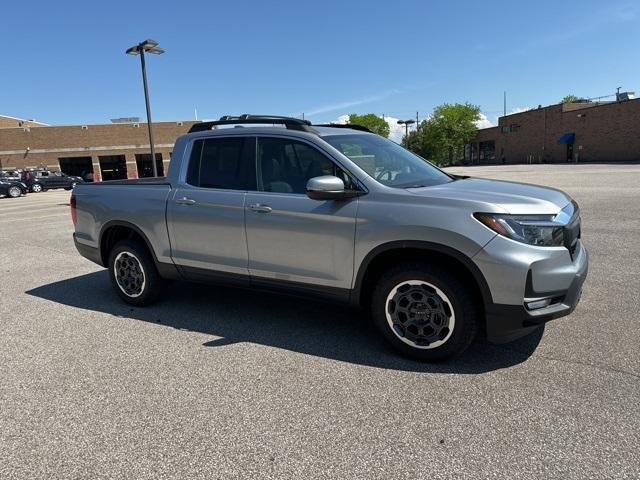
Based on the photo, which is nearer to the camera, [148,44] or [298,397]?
[298,397]

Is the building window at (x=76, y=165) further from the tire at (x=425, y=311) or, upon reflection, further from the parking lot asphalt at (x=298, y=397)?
the tire at (x=425, y=311)

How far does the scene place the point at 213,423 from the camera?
9.52 ft

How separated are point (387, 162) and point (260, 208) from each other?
1.21 meters

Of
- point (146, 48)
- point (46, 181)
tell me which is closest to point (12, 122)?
point (46, 181)

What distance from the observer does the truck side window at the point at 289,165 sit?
13.0ft

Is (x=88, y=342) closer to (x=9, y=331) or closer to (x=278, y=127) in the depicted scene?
(x=9, y=331)

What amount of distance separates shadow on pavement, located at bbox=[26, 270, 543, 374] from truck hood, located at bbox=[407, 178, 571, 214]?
1.18 m

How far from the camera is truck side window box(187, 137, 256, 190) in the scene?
4355mm

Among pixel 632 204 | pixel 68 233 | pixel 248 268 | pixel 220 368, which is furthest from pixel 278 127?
pixel 632 204

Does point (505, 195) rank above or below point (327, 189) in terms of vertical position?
below

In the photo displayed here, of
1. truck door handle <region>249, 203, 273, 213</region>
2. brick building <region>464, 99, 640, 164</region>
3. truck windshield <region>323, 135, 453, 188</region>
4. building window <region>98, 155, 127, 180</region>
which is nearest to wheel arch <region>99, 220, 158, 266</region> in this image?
truck door handle <region>249, 203, 273, 213</region>

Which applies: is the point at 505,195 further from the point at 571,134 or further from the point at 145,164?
the point at 571,134

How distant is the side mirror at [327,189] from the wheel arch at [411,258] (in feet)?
1.61

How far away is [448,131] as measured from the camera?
7456cm
